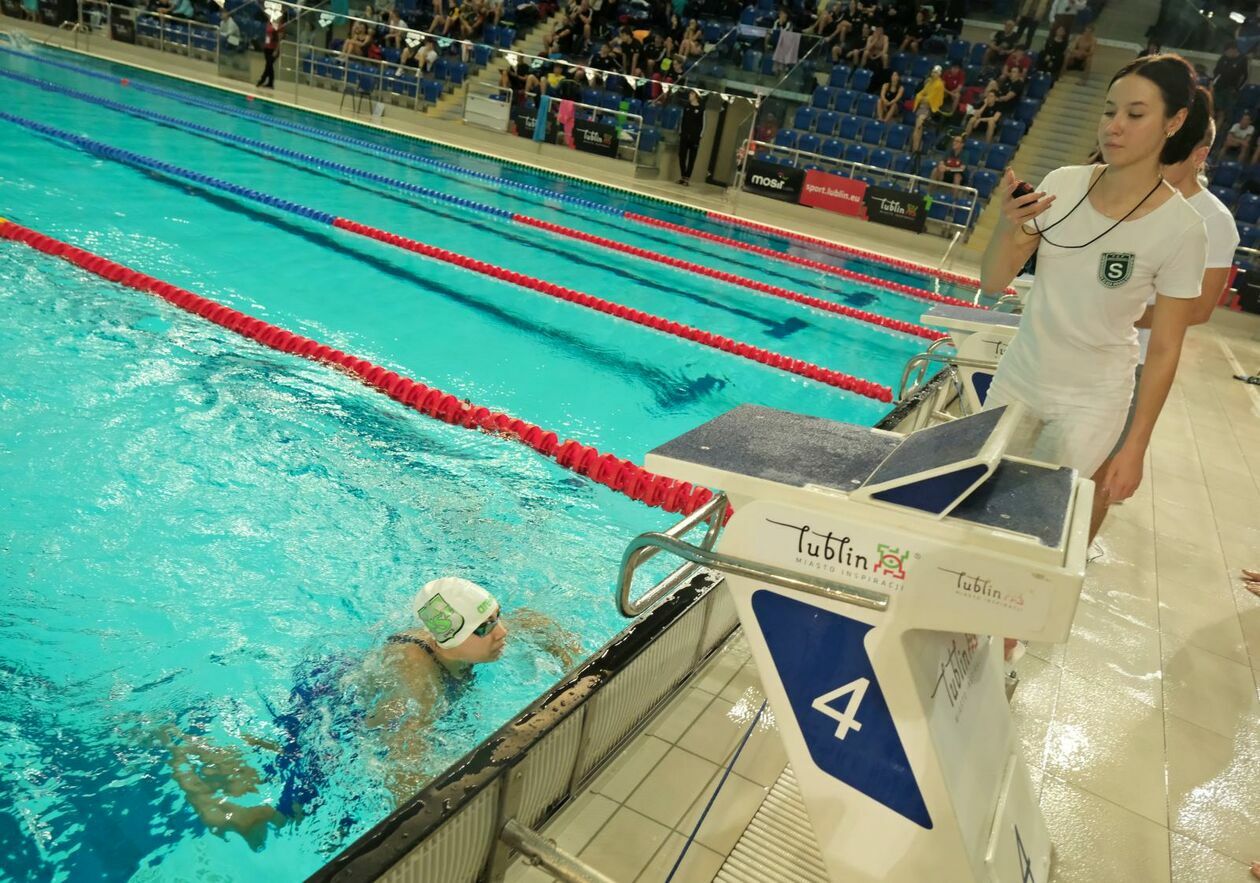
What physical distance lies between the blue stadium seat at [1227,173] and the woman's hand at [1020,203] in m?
13.9

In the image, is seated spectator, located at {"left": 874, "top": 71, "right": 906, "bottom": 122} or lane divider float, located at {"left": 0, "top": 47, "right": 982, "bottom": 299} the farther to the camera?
seated spectator, located at {"left": 874, "top": 71, "right": 906, "bottom": 122}

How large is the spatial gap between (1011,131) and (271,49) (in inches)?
530

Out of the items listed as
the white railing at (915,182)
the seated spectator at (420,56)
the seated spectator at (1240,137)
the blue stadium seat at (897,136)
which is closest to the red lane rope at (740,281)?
the white railing at (915,182)

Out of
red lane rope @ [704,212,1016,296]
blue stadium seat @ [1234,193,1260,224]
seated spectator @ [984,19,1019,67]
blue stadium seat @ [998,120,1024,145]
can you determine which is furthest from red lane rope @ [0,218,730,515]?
seated spectator @ [984,19,1019,67]

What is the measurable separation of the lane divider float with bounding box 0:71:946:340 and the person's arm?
468cm

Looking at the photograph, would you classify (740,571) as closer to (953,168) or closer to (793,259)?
(793,259)

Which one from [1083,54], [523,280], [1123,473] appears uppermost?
[1083,54]

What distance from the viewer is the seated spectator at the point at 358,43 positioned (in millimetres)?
15992

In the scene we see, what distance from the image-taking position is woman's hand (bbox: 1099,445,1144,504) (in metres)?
2.01

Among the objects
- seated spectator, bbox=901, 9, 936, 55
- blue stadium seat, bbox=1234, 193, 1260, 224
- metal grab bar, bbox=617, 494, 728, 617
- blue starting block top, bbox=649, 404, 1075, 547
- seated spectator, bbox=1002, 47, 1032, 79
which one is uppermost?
seated spectator, bbox=901, 9, 936, 55

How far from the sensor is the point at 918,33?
15711mm

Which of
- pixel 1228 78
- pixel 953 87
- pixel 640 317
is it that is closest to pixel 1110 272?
pixel 640 317

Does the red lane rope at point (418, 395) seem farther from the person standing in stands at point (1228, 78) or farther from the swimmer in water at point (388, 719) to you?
the person standing in stands at point (1228, 78)

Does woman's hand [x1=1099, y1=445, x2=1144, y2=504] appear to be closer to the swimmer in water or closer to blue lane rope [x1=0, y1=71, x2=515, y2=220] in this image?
the swimmer in water
